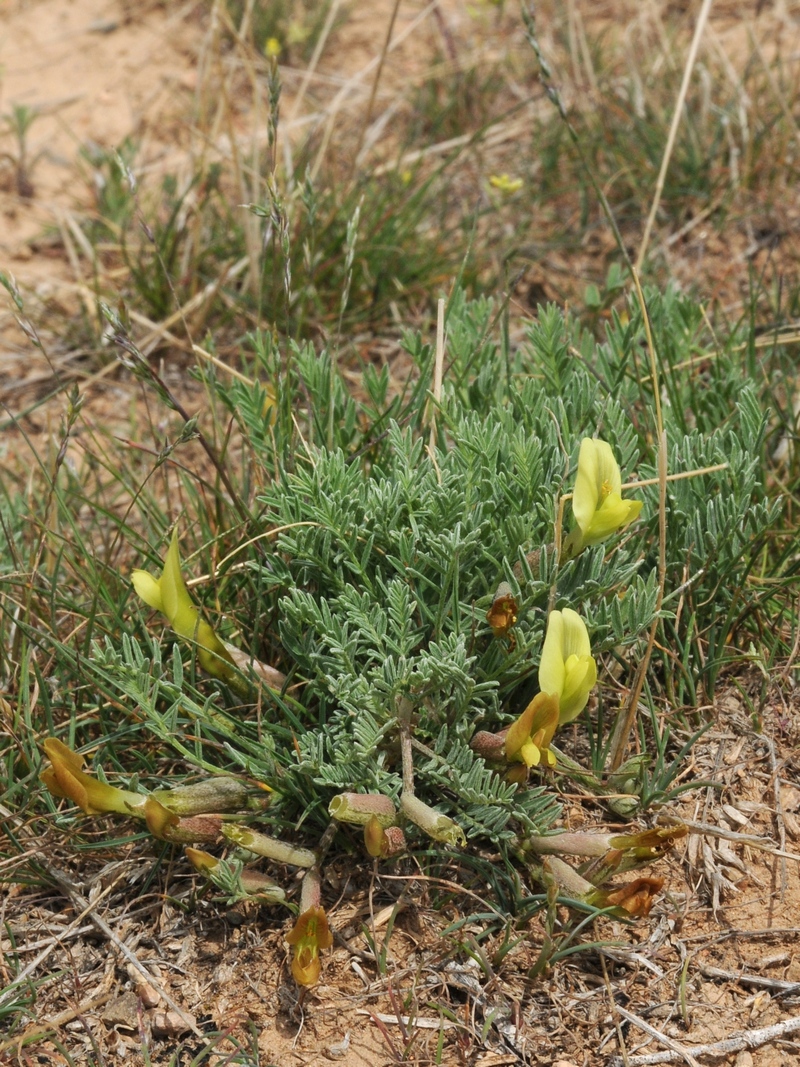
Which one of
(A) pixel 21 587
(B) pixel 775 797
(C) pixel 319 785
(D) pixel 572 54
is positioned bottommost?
(B) pixel 775 797

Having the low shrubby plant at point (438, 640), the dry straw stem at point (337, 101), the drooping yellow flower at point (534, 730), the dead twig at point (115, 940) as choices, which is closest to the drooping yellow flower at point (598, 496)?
the low shrubby plant at point (438, 640)

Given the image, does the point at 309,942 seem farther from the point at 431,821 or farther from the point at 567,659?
the point at 567,659

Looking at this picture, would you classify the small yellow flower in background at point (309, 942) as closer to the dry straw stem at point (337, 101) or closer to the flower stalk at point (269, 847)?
the flower stalk at point (269, 847)

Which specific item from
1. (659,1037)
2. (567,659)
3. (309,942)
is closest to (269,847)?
(309,942)

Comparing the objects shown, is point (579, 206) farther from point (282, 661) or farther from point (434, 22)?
point (282, 661)

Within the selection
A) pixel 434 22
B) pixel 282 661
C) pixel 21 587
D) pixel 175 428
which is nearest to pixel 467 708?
pixel 282 661
